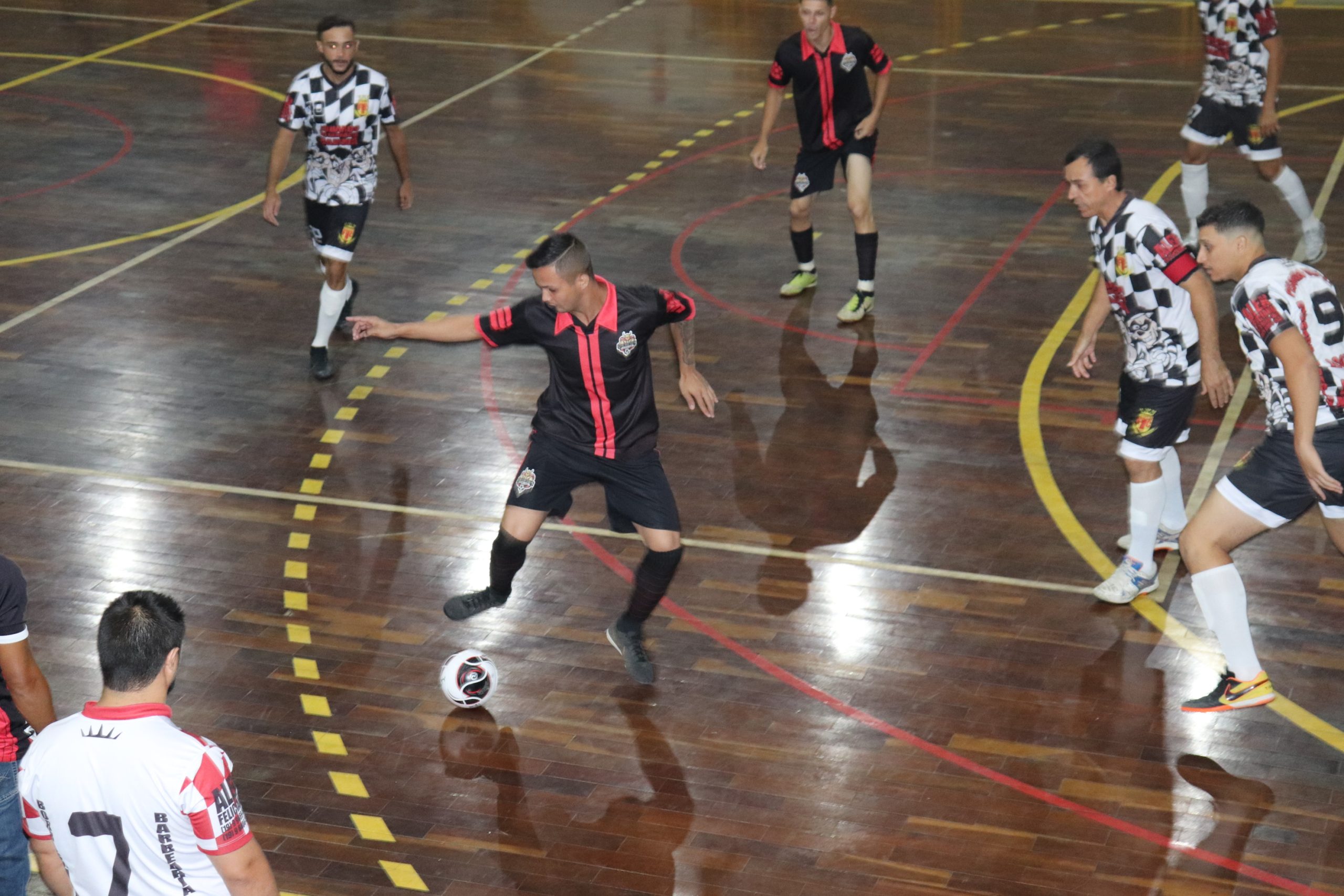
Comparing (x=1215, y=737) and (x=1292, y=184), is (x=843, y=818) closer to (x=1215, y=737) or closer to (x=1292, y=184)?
(x=1215, y=737)

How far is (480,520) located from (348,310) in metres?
3.27

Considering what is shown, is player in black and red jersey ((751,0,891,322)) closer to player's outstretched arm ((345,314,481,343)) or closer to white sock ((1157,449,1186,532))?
white sock ((1157,449,1186,532))

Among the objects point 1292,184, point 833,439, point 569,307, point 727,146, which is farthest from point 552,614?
point 727,146

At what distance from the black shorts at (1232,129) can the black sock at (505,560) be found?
7366 millimetres

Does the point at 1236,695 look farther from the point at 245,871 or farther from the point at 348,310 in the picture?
the point at 348,310

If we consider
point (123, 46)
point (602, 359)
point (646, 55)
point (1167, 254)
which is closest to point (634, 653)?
point (602, 359)

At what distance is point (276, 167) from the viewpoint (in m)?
10.5

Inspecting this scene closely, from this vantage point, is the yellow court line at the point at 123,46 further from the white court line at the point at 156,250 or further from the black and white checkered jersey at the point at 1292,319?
the black and white checkered jersey at the point at 1292,319

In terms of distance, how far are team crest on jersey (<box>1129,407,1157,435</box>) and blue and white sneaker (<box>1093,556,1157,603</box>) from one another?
718 mm

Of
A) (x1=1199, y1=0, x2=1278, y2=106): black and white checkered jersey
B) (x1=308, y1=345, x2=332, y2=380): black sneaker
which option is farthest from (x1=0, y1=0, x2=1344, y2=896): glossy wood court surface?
(x1=1199, y1=0, x2=1278, y2=106): black and white checkered jersey

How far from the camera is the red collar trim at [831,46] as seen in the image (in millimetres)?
11273

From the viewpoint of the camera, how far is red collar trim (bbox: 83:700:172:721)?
3.96 meters

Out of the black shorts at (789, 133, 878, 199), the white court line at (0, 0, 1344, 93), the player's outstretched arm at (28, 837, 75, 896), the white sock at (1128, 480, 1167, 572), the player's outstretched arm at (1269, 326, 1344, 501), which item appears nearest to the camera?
the player's outstretched arm at (28, 837, 75, 896)

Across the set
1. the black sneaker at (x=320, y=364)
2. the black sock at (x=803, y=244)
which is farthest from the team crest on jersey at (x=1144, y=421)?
the black sneaker at (x=320, y=364)
